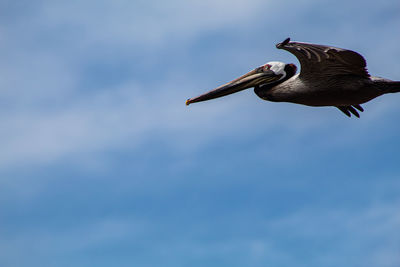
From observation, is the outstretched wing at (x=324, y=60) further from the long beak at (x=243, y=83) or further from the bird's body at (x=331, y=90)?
the long beak at (x=243, y=83)

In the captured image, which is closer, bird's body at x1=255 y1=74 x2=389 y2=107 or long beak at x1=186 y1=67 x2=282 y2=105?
bird's body at x1=255 y1=74 x2=389 y2=107

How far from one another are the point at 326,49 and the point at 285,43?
855 millimetres

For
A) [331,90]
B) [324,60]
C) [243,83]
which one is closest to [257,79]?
[243,83]

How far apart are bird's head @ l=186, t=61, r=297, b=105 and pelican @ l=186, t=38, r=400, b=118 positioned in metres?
Result: 0.02

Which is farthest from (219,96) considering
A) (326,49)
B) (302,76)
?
(326,49)

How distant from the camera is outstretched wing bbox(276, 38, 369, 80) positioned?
46.9ft

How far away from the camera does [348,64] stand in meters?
14.8

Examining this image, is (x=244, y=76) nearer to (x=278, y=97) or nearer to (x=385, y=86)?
(x=278, y=97)

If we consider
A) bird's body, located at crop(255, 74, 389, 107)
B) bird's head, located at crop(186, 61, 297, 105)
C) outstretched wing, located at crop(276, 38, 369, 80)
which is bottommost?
bird's body, located at crop(255, 74, 389, 107)

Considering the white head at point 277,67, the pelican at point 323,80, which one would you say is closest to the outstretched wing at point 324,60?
the pelican at point 323,80

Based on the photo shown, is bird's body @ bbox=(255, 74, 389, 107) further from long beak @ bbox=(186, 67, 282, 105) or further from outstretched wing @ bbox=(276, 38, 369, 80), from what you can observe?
long beak @ bbox=(186, 67, 282, 105)

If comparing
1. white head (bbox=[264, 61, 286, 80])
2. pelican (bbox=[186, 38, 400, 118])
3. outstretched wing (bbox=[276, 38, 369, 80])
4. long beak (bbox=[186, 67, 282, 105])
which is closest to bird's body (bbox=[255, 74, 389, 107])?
pelican (bbox=[186, 38, 400, 118])

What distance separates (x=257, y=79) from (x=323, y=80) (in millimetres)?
1822

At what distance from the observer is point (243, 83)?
16484mm
